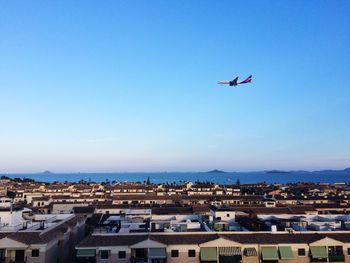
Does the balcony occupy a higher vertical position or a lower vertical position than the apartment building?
lower

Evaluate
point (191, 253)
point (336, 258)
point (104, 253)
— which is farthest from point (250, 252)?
point (104, 253)

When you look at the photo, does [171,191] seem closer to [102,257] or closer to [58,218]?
[58,218]

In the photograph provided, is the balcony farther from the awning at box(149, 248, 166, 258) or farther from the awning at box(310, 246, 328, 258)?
the awning at box(149, 248, 166, 258)

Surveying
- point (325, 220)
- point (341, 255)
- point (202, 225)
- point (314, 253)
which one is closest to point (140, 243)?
point (202, 225)

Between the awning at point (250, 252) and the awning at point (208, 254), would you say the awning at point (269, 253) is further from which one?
the awning at point (208, 254)

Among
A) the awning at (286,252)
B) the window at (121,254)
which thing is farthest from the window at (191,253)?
the awning at (286,252)

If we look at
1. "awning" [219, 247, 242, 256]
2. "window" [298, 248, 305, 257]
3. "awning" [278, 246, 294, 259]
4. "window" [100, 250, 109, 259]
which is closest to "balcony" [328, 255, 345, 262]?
"window" [298, 248, 305, 257]

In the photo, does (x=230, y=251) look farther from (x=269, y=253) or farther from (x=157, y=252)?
(x=157, y=252)
